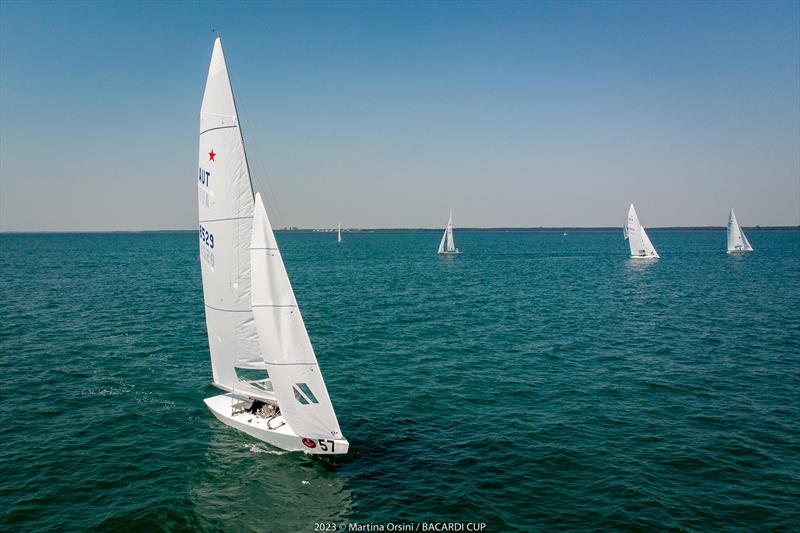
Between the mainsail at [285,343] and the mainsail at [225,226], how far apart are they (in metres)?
2.45

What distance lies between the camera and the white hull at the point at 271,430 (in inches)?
736

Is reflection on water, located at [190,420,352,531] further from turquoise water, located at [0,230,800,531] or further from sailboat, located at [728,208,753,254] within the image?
sailboat, located at [728,208,753,254]

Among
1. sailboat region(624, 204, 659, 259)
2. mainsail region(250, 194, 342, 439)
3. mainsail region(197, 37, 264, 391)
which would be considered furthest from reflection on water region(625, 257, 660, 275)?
mainsail region(250, 194, 342, 439)

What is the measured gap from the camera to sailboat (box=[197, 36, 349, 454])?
18.2 metres

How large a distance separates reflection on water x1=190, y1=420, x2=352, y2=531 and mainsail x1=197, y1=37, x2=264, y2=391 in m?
3.81

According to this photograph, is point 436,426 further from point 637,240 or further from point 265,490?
point 637,240

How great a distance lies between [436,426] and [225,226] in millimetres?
13347

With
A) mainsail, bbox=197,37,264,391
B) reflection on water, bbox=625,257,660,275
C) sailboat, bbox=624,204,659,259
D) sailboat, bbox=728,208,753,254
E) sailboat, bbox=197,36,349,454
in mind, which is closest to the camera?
sailboat, bbox=197,36,349,454

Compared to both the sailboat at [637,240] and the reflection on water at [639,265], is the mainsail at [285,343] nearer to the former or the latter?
the reflection on water at [639,265]

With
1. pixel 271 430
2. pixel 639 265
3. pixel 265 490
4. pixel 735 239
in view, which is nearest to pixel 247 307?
pixel 271 430

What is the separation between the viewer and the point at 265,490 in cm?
1731

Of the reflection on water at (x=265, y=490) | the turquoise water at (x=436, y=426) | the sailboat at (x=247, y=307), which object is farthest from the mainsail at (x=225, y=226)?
the turquoise water at (x=436, y=426)

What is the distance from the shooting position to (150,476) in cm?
1830

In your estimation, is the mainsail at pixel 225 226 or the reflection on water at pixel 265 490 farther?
the mainsail at pixel 225 226
